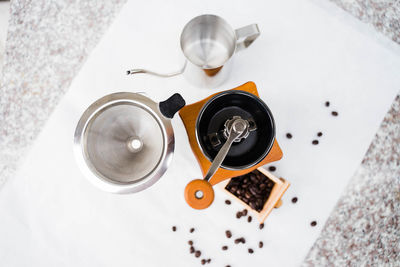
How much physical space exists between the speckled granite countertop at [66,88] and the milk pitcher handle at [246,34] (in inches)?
12.4

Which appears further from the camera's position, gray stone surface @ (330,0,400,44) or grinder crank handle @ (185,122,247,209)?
gray stone surface @ (330,0,400,44)

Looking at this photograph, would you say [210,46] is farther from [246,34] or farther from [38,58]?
[38,58]

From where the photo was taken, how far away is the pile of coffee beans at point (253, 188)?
0.70 meters

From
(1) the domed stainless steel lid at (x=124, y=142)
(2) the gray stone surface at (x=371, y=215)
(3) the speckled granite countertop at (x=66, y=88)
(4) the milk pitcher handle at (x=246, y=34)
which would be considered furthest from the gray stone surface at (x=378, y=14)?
(1) the domed stainless steel lid at (x=124, y=142)

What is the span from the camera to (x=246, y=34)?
646 mm

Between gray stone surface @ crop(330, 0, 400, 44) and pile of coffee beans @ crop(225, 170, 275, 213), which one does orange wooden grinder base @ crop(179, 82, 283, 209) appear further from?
gray stone surface @ crop(330, 0, 400, 44)

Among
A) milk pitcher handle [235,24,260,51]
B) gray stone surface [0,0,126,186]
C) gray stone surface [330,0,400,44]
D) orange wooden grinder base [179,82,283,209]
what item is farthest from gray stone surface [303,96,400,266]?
gray stone surface [0,0,126,186]

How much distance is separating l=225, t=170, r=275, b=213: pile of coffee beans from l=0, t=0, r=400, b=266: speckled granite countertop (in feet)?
0.71

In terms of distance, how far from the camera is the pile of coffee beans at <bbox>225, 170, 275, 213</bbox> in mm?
702

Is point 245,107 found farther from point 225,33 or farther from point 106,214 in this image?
point 106,214

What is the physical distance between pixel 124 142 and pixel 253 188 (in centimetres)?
Answer: 31

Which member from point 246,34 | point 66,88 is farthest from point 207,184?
point 66,88

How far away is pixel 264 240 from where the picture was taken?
761 mm

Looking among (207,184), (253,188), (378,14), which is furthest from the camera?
(378,14)
